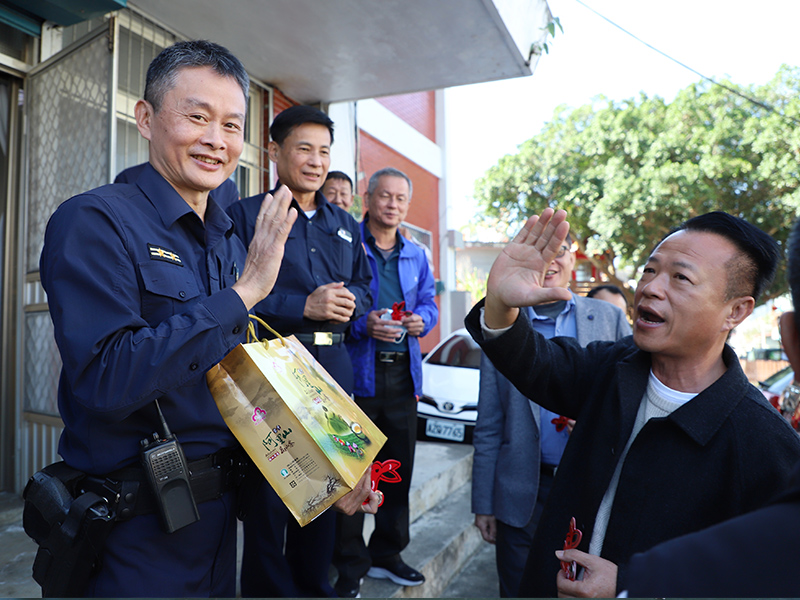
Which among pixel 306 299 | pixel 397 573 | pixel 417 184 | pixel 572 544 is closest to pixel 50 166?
pixel 306 299

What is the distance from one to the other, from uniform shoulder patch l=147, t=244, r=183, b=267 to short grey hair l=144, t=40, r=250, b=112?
1.44 feet

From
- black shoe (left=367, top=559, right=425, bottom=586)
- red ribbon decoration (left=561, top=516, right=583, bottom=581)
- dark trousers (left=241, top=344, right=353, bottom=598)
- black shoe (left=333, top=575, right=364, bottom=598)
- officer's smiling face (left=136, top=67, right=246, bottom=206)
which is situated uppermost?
officer's smiling face (left=136, top=67, right=246, bottom=206)

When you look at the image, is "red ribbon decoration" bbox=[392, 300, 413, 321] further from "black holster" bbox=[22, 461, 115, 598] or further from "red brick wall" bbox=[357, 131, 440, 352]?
"red brick wall" bbox=[357, 131, 440, 352]

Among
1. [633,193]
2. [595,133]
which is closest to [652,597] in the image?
[633,193]

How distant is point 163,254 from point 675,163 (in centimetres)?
1696

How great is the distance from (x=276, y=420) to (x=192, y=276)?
0.48m

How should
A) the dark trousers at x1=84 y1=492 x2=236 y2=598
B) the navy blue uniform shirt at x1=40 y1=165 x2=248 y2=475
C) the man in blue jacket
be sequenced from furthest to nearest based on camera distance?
the man in blue jacket
the dark trousers at x1=84 y1=492 x2=236 y2=598
the navy blue uniform shirt at x1=40 y1=165 x2=248 y2=475

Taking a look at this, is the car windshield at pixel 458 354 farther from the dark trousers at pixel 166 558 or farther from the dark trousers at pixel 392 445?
the dark trousers at pixel 166 558

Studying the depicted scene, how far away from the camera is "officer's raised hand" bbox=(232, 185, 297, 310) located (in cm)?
154

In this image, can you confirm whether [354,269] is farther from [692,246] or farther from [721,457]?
[721,457]

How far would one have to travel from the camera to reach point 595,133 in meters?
17.7

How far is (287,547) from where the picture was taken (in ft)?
8.95

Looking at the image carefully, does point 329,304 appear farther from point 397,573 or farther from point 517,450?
point 397,573

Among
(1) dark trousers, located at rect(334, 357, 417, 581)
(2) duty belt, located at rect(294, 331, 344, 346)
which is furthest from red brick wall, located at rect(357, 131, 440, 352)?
(2) duty belt, located at rect(294, 331, 344, 346)
